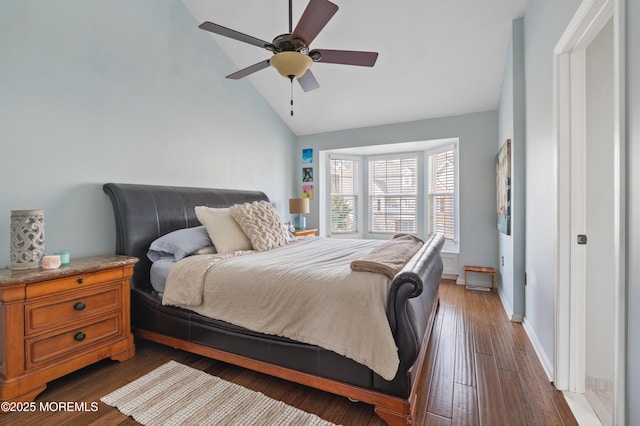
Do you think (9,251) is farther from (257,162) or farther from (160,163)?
(257,162)

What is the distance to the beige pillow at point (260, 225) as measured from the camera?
266 centimetres

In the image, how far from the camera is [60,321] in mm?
1843

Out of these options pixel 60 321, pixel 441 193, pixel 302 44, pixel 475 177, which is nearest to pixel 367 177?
pixel 441 193

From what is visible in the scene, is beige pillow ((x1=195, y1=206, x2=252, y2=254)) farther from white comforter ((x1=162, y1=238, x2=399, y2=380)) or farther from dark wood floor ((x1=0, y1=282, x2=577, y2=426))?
dark wood floor ((x1=0, y1=282, x2=577, y2=426))

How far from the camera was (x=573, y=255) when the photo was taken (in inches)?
68.9

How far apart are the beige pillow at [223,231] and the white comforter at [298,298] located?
234 mm

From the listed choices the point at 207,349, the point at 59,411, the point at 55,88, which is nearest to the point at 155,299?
the point at 207,349

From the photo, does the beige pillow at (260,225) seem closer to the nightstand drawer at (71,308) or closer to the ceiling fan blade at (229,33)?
the nightstand drawer at (71,308)

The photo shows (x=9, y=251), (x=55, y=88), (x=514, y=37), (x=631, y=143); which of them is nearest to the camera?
(x=631, y=143)

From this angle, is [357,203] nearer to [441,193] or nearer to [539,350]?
[441,193]

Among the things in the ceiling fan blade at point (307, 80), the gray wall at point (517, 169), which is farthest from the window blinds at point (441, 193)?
the ceiling fan blade at point (307, 80)

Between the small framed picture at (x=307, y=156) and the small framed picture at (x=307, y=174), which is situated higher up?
the small framed picture at (x=307, y=156)

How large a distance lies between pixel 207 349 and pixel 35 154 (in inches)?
75.0

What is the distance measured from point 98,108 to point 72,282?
4.98 feet
